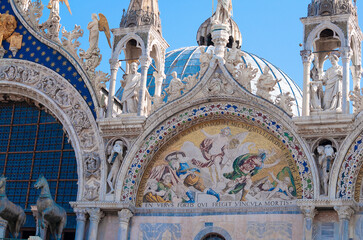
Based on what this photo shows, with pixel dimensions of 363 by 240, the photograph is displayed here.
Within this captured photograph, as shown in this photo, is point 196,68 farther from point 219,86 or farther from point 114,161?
point 114,161

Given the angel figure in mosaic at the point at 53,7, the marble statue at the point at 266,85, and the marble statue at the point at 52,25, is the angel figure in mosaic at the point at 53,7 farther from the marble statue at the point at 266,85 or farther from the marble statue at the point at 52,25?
the marble statue at the point at 266,85

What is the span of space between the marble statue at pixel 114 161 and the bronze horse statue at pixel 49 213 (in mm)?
1647

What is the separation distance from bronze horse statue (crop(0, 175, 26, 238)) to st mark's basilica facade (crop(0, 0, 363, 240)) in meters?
0.09

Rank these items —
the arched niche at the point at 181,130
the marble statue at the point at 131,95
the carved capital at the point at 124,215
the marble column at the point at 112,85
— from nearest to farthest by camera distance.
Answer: the arched niche at the point at 181,130, the carved capital at the point at 124,215, the marble column at the point at 112,85, the marble statue at the point at 131,95

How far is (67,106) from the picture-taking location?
79.7 feet

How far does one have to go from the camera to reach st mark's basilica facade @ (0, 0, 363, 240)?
21.5m

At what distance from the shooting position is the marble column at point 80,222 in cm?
2259

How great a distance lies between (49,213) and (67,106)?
406 centimetres

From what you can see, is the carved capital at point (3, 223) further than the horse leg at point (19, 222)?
Yes

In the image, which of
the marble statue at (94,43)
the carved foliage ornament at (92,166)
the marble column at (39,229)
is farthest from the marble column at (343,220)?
the marble statue at (94,43)

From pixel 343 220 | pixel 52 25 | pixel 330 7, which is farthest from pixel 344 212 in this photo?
pixel 52 25

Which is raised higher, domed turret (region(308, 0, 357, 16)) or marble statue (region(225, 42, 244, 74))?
domed turret (region(308, 0, 357, 16))

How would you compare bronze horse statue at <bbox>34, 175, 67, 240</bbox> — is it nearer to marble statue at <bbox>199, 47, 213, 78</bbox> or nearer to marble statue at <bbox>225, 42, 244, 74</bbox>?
marble statue at <bbox>199, 47, 213, 78</bbox>

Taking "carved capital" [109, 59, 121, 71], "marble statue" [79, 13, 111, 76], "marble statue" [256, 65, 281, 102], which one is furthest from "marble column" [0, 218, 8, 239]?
"marble statue" [256, 65, 281, 102]
